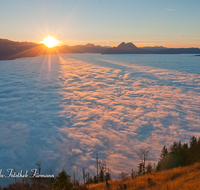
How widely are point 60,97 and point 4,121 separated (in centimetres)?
1307

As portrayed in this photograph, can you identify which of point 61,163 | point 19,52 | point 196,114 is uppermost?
→ point 19,52

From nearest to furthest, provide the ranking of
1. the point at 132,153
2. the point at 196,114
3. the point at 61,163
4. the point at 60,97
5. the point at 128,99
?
the point at 61,163 < the point at 132,153 < the point at 196,114 < the point at 128,99 < the point at 60,97

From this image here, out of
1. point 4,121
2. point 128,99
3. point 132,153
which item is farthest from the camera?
point 128,99

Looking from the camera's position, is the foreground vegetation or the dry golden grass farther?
the foreground vegetation

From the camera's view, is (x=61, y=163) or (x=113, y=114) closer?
(x=61, y=163)

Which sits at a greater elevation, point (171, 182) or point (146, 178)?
point (171, 182)

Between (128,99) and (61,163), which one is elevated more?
(128,99)

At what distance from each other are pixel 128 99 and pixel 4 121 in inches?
874

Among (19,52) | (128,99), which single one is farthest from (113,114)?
(19,52)

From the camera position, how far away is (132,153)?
48.9 ft

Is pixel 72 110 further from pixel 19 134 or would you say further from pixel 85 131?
pixel 19 134

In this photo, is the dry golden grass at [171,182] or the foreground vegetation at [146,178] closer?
the dry golden grass at [171,182]

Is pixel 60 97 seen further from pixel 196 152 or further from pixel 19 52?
pixel 19 52

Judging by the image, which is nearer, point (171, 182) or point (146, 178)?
point (171, 182)
